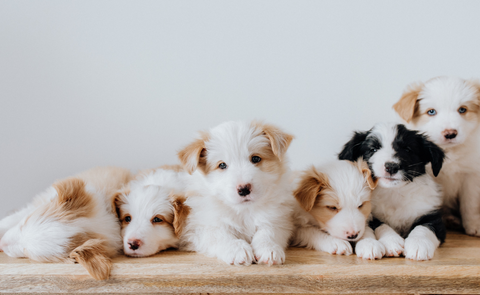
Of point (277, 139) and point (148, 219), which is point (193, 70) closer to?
point (277, 139)

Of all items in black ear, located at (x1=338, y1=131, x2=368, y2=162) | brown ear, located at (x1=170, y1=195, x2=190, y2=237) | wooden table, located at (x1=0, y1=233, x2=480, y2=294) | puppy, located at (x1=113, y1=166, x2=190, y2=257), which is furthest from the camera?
black ear, located at (x1=338, y1=131, x2=368, y2=162)

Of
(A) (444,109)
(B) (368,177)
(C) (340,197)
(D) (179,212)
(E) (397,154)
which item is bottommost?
(D) (179,212)

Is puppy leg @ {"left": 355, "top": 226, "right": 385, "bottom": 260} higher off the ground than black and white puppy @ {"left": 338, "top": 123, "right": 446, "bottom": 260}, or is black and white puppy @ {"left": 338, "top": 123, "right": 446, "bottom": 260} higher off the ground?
black and white puppy @ {"left": 338, "top": 123, "right": 446, "bottom": 260}

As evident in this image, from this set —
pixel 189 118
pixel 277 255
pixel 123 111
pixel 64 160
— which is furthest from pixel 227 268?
pixel 64 160

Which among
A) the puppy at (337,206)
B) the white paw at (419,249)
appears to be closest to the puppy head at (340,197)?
the puppy at (337,206)

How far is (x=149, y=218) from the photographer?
1835mm

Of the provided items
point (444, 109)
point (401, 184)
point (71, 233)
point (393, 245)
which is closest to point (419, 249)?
point (393, 245)

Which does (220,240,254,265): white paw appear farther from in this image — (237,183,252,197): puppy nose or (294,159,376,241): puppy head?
(294,159,376,241): puppy head

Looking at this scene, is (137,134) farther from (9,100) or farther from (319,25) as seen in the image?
(319,25)

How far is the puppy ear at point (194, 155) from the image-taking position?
1777mm

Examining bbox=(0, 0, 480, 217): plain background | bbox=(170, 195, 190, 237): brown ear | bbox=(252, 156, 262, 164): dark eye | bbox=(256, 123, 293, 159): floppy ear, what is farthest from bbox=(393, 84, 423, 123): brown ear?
bbox=(170, 195, 190, 237): brown ear

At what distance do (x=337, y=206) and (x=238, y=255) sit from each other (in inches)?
23.5

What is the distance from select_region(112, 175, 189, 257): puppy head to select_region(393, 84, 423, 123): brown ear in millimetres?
1507

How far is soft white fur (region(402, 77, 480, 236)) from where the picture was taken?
2.09 meters
